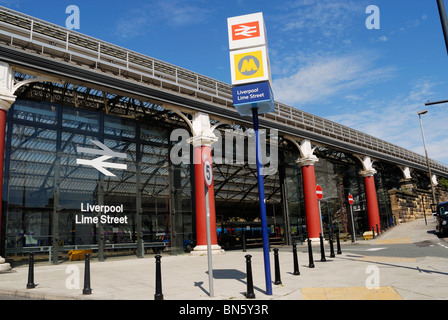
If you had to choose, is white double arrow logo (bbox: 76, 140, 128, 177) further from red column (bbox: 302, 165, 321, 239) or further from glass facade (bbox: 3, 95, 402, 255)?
red column (bbox: 302, 165, 321, 239)

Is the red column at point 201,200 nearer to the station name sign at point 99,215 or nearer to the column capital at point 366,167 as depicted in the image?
the station name sign at point 99,215

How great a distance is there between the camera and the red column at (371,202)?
107ft

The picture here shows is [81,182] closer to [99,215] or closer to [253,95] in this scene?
[99,215]

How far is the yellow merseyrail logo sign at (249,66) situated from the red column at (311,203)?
19.1 m

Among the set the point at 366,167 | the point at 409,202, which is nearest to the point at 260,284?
the point at 366,167

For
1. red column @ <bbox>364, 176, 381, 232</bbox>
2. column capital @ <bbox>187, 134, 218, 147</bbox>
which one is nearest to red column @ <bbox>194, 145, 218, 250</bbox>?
column capital @ <bbox>187, 134, 218, 147</bbox>

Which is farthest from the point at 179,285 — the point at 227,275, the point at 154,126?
the point at 154,126

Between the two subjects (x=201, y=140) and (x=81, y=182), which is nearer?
(x=81, y=182)

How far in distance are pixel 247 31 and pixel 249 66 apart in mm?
857

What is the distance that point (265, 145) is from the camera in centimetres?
2594

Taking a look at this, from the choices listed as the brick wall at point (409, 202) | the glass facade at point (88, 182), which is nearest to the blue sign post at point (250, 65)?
the glass facade at point (88, 182)

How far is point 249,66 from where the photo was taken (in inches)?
320

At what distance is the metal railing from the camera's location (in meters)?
14.1

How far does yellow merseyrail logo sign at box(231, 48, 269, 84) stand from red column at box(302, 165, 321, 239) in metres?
19.1
